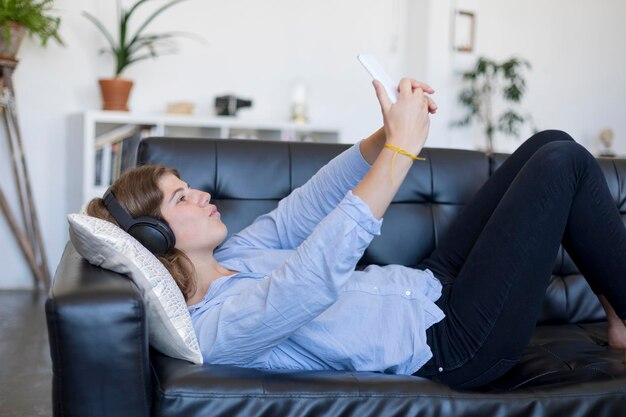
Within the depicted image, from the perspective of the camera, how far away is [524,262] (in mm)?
1479

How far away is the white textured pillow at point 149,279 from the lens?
4.22 ft

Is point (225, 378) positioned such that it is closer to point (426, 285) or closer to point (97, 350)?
point (97, 350)

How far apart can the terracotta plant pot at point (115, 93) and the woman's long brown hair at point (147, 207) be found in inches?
92.0

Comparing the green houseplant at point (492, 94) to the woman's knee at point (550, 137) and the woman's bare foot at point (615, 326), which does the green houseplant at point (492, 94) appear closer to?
the woman's knee at point (550, 137)

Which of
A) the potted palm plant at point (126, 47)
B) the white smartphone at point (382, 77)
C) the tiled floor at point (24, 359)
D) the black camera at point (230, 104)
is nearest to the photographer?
the white smartphone at point (382, 77)

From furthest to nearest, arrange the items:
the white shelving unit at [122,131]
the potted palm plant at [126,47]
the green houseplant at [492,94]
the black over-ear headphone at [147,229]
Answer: the green houseplant at [492,94] < the potted palm plant at [126,47] < the white shelving unit at [122,131] < the black over-ear headphone at [147,229]

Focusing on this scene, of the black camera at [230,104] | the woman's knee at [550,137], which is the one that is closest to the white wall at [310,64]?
the black camera at [230,104]

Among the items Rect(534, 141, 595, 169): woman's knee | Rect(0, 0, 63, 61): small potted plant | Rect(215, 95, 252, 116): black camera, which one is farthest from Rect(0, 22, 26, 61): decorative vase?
Rect(534, 141, 595, 169): woman's knee

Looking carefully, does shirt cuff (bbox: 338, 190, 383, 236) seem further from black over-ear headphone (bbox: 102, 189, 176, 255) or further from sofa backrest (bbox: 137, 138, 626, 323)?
sofa backrest (bbox: 137, 138, 626, 323)

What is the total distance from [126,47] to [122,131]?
45cm

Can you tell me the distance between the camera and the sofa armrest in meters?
1.12

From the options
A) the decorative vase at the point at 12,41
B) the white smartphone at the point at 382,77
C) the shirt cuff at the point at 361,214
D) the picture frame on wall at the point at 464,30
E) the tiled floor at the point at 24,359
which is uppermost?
the picture frame on wall at the point at 464,30

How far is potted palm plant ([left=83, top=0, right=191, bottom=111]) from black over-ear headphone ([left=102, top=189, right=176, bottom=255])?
2.44m

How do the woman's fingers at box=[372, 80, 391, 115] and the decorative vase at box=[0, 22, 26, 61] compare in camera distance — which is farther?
the decorative vase at box=[0, 22, 26, 61]
